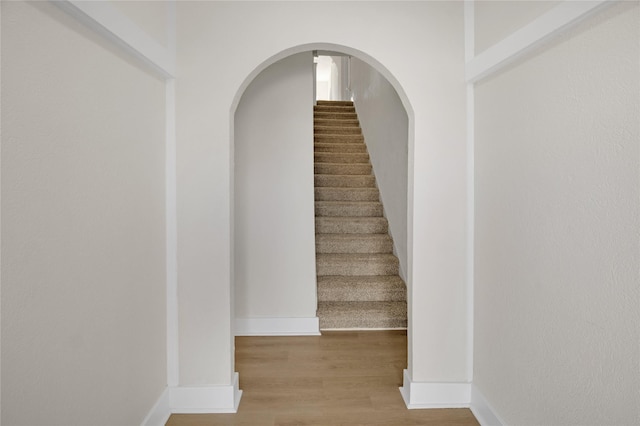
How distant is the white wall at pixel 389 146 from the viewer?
3.78m

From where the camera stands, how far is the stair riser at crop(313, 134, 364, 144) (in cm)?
564

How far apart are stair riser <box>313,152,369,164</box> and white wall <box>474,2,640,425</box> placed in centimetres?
320

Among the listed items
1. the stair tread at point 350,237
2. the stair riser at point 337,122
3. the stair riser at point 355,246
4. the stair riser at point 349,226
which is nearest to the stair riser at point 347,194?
the stair riser at point 349,226

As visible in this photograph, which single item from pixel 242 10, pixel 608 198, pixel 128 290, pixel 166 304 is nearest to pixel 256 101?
pixel 242 10

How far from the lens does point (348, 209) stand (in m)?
4.47

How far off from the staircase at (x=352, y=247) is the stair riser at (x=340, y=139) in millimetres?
15

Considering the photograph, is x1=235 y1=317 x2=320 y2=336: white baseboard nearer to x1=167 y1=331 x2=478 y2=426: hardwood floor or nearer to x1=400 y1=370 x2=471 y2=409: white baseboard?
x1=167 y1=331 x2=478 y2=426: hardwood floor

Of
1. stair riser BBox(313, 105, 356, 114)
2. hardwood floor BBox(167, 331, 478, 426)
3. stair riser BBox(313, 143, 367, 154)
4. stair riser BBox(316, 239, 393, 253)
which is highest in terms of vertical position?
stair riser BBox(313, 105, 356, 114)

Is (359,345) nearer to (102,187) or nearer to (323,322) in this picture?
(323,322)

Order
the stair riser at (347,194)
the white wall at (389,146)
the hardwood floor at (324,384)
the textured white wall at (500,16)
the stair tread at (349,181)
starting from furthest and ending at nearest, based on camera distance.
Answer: the stair tread at (349,181) < the stair riser at (347,194) < the white wall at (389,146) < the hardwood floor at (324,384) < the textured white wall at (500,16)

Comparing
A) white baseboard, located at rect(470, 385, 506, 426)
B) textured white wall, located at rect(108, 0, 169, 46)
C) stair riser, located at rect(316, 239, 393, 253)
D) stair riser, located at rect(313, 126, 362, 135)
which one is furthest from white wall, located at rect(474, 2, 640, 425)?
stair riser, located at rect(313, 126, 362, 135)

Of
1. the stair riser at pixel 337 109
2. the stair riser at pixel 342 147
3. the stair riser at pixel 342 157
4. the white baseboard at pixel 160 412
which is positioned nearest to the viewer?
the white baseboard at pixel 160 412

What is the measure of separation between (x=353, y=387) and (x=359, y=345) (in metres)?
0.66

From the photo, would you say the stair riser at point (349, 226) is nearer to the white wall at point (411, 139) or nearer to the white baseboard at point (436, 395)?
the white wall at point (411, 139)
